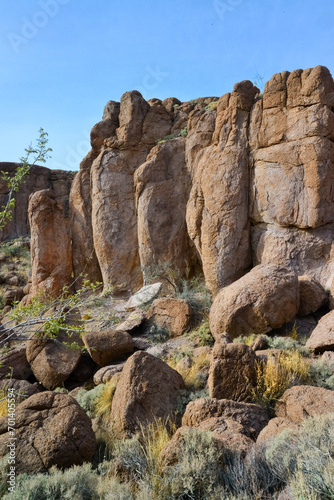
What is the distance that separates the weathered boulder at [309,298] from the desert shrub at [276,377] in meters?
3.65

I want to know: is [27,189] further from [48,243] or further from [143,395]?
[143,395]

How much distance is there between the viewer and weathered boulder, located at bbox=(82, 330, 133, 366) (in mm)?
9919

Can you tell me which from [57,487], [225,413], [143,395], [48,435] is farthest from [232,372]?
[57,487]

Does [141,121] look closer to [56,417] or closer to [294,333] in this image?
[294,333]

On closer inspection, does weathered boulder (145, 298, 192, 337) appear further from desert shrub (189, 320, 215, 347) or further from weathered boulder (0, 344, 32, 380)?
weathered boulder (0, 344, 32, 380)

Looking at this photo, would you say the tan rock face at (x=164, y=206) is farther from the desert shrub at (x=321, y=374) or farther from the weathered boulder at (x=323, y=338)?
the desert shrub at (x=321, y=374)

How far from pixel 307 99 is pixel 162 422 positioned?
36.7 ft

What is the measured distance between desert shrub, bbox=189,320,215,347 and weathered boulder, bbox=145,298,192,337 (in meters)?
0.42

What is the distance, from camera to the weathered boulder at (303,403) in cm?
519

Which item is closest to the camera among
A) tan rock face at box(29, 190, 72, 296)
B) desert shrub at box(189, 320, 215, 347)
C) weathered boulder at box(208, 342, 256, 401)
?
weathered boulder at box(208, 342, 256, 401)

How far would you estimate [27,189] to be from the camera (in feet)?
99.5

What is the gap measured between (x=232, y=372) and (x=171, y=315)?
5.69 m

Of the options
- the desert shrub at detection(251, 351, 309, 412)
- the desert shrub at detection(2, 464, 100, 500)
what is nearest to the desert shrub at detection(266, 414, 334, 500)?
the desert shrub at detection(251, 351, 309, 412)

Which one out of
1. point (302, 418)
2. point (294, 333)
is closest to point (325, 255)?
point (294, 333)
